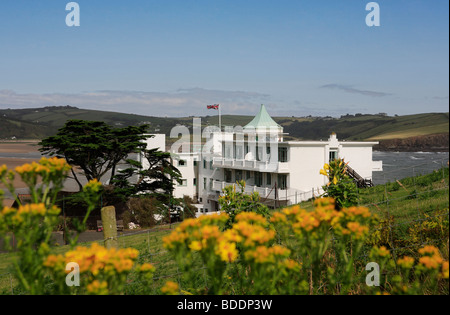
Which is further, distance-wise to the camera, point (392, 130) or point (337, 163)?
point (392, 130)

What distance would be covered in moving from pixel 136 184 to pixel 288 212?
3177 cm

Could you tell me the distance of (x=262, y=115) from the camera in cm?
4606

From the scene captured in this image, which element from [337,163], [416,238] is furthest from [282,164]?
[416,238]

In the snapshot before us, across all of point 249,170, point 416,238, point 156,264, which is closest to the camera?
point 416,238

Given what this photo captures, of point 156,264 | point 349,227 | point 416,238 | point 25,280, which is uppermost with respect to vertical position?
point 349,227

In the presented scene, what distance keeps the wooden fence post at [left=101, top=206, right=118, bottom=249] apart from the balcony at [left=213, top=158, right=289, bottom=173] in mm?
28277

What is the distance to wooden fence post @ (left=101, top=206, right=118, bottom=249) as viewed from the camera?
13.0 feet

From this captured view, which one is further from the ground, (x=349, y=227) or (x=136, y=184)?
(x=349, y=227)

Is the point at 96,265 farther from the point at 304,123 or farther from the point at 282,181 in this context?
the point at 304,123

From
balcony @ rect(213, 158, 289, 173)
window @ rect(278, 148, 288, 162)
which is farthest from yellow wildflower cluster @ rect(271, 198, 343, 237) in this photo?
window @ rect(278, 148, 288, 162)

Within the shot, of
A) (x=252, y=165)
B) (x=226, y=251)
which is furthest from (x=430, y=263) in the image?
(x=252, y=165)

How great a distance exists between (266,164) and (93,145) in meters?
13.3

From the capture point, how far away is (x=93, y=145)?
30.3 meters
